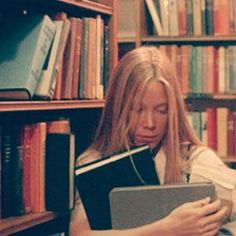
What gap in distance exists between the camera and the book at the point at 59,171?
1.57 meters

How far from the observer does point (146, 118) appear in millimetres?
1604

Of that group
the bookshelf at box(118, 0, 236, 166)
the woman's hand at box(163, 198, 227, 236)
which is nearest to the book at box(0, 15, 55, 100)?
the woman's hand at box(163, 198, 227, 236)

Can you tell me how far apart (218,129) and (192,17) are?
53 cm

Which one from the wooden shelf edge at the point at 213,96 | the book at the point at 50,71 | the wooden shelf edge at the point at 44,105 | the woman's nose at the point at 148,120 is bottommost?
the woman's nose at the point at 148,120

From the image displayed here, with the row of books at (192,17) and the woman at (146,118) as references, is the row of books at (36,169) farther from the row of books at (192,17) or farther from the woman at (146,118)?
the row of books at (192,17)

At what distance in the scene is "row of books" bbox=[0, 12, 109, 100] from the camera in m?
1.50

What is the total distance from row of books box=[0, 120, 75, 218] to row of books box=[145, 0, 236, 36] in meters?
1.23

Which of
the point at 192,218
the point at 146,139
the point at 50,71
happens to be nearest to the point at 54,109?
the point at 50,71

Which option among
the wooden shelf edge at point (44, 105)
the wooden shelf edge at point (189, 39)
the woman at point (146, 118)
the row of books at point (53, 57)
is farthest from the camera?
the wooden shelf edge at point (189, 39)

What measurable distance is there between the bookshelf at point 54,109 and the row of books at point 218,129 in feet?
2.95

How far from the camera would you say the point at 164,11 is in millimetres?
2701

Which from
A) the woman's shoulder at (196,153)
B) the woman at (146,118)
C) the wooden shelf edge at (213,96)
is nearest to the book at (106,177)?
the woman at (146,118)

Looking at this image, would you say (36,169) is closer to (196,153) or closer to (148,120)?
(148,120)

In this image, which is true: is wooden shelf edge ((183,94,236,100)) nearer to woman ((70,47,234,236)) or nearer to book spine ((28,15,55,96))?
woman ((70,47,234,236))
